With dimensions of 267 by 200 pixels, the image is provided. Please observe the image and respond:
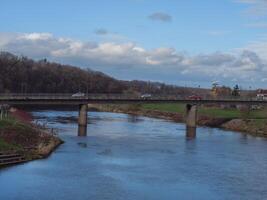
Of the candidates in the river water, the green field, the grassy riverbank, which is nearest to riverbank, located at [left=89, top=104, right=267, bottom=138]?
the river water

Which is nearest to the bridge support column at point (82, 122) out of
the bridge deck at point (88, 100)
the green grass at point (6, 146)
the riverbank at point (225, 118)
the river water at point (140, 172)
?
the bridge deck at point (88, 100)

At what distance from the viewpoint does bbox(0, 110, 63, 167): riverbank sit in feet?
212

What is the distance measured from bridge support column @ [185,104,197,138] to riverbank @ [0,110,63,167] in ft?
112

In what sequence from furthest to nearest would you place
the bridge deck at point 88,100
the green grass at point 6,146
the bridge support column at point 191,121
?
the bridge support column at point 191,121 → the bridge deck at point 88,100 → the green grass at point 6,146

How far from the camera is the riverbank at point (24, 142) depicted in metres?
64.5

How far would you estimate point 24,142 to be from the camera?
7056 cm

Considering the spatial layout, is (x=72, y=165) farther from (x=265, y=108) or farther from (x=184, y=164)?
(x=265, y=108)

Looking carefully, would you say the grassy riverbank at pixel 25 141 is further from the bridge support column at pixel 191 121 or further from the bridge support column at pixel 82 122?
the bridge support column at pixel 191 121

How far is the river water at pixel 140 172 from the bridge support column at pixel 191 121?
1771 cm

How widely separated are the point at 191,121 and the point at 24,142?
52.8 m

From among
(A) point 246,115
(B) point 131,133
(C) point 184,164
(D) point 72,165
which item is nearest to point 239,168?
(C) point 184,164

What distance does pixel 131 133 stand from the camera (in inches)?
4171

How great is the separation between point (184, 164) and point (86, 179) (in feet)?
51.6

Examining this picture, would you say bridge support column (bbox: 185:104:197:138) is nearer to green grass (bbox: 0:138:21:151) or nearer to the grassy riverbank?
the grassy riverbank
